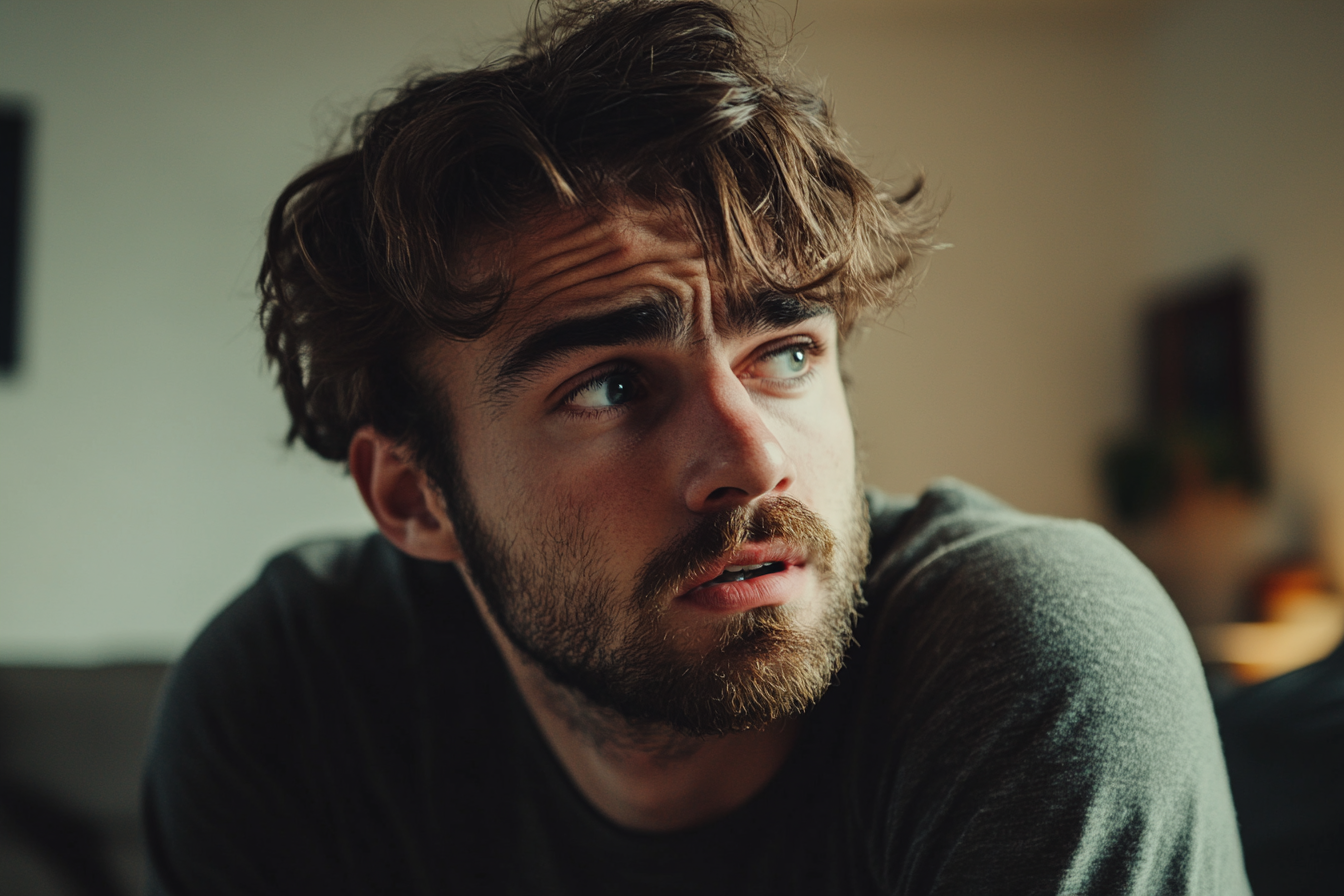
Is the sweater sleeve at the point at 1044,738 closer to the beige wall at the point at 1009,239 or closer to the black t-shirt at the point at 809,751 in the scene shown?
the black t-shirt at the point at 809,751

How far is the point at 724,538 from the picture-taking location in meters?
0.80

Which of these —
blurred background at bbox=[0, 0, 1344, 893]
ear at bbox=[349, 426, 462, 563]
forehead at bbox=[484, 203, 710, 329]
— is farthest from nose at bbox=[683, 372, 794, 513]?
blurred background at bbox=[0, 0, 1344, 893]

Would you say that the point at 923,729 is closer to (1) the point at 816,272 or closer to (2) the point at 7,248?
(1) the point at 816,272

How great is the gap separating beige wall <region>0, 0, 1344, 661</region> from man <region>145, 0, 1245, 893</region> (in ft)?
6.81

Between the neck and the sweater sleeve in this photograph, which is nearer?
the sweater sleeve

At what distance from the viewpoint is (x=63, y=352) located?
314 cm

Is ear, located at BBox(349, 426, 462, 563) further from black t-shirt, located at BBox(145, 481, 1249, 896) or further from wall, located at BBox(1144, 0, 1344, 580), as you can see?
wall, located at BBox(1144, 0, 1344, 580)

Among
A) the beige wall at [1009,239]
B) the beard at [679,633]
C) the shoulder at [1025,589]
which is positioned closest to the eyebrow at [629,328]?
the beard at [679,633]

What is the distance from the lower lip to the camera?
2.65 feet

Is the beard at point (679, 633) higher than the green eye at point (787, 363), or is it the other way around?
the green eye at point (787, 363)

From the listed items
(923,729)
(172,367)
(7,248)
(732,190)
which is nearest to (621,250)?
(732,190)

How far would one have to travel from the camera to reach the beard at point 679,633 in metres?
0.81

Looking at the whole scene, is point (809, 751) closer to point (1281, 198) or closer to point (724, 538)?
point (724, 538)

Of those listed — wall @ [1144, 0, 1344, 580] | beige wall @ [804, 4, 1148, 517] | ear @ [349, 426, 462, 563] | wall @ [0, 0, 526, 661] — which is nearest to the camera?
ear @ [349, 426, 462, 563]
